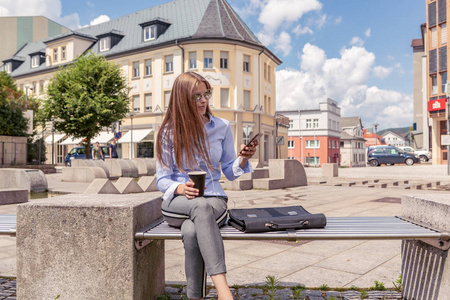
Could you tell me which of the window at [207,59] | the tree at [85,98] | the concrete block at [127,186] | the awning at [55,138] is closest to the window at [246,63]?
the window at [207,59]

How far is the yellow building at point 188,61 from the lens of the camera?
121 ft

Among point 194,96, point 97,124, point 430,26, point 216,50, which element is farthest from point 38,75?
point 194,96

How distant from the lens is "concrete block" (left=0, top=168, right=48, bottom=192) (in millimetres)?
12367

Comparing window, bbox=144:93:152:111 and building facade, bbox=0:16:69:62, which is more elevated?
building facade, bbox=0:16:69:62

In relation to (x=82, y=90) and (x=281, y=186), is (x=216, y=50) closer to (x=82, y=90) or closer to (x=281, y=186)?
(x=82, y=90)

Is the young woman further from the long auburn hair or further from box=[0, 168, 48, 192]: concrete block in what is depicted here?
box=[0, 168, 48, 192]: concrete block

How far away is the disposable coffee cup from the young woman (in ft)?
0.09

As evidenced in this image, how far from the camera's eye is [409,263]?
321 cm

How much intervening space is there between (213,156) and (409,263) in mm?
1717

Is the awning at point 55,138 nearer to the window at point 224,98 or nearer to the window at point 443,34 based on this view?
the window at point 224,98

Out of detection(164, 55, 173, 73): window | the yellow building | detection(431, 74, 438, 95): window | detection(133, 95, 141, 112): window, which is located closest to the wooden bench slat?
the yellow building

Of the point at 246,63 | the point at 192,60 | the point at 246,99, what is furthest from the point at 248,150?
the point at 246,63

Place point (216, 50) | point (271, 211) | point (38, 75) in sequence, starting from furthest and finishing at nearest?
point (38, 75) → point (216, 50) → point (271, 211)

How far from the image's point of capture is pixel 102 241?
266 cm
